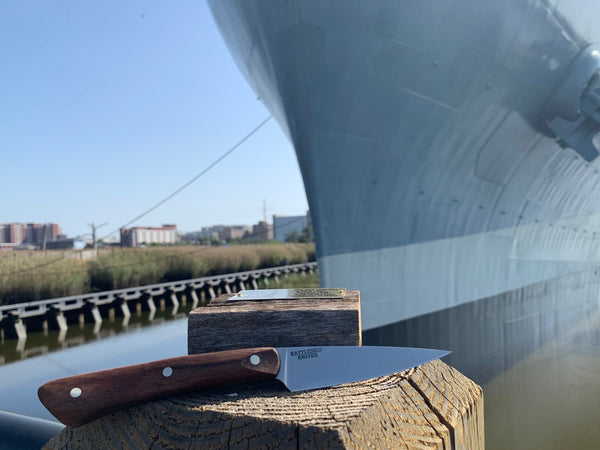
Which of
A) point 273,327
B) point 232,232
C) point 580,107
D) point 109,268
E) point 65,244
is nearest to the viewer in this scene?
point 273,327

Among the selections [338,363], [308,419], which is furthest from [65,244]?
[308,419]

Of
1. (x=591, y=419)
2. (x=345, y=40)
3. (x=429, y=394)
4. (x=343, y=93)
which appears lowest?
(x=591, y=419)

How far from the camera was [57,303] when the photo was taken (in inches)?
399

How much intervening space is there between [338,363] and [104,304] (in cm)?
1230

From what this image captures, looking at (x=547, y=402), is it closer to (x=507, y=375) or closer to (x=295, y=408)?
(x=507, y=375)

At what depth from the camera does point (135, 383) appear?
0.58m

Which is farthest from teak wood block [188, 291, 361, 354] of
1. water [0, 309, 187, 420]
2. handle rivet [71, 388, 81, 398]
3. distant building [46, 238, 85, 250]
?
distant building [46, 238, 85, 250]

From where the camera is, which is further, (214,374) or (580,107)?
(580,107)

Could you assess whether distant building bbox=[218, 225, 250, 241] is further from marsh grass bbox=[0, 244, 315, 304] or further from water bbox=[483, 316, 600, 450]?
water bbox=[483, 316, 600, 450]

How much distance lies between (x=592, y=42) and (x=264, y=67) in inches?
183

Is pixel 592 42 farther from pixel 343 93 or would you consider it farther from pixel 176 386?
pixel 176 386

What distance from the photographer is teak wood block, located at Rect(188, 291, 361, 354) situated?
0.68 metres

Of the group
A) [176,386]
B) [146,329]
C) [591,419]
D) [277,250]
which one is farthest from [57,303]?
[277,250]

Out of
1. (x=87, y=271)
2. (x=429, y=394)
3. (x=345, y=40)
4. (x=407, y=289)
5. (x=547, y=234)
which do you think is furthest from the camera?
(x=87, y=271)
